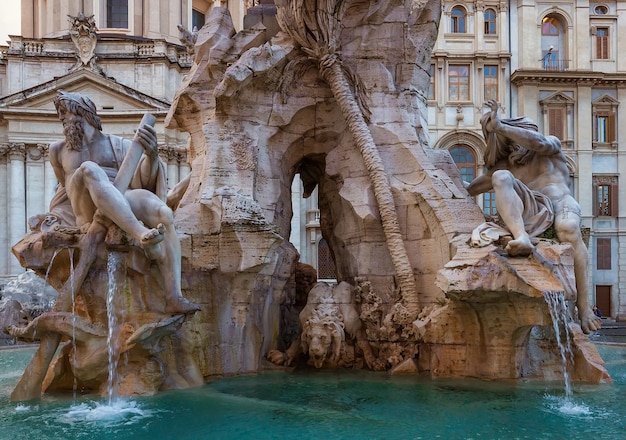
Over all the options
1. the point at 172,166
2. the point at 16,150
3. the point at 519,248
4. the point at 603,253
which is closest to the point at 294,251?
the point at 519,248

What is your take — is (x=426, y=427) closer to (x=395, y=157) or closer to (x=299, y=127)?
(x=395, y=157)

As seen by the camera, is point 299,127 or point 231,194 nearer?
point 231,194

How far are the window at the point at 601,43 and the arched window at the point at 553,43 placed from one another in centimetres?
156

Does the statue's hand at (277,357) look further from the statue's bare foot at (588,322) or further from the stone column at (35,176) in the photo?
the stone column at (35,176)

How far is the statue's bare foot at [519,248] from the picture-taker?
6703 millimetres

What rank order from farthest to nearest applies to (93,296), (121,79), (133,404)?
(121,79) → (93,296) → (133,404)

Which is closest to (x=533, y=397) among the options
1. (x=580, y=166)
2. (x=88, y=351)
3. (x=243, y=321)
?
(x=243, y=321)

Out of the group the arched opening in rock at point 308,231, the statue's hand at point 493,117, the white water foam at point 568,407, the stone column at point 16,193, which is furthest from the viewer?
the stone column at point 16,193

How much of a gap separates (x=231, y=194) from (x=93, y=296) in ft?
6.20

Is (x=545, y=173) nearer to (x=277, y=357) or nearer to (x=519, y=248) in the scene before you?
(x=519, y=248)

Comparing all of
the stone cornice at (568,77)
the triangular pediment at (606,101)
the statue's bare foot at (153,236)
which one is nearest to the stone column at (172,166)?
the stone cornice at (568,77)

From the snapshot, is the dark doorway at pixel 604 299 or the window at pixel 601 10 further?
the window at pixel 601 10

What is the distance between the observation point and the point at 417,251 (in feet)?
26.6

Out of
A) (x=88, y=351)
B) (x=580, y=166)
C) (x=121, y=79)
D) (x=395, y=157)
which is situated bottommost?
(x=88, y=351)
